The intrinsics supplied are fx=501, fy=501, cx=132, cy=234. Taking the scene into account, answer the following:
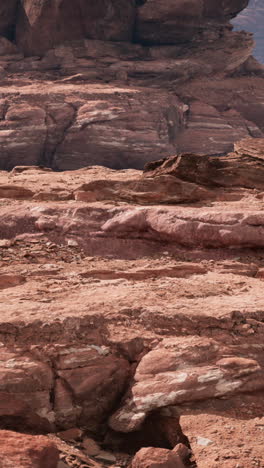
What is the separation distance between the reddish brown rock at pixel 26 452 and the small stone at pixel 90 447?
883 millimetres

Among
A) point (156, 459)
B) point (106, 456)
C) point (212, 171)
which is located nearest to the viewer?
point (156, 459)

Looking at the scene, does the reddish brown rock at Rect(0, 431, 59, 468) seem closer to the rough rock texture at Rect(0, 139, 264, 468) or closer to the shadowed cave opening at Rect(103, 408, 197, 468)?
the rough rock texture at Rect(0, 139, 264, 468)

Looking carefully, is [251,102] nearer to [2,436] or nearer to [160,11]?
[160,11]

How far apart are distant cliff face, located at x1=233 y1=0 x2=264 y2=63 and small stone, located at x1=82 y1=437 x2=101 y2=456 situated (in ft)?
491

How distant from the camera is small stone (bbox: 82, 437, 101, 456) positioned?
217 inches

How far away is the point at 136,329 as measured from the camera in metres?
6.47

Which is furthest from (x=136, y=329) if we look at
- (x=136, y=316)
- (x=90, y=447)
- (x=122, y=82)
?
(x=122, y=82)

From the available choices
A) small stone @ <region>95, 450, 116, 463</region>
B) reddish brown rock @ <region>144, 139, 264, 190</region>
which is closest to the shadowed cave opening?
small stone @ <region>95, 450, 116, 463</region>

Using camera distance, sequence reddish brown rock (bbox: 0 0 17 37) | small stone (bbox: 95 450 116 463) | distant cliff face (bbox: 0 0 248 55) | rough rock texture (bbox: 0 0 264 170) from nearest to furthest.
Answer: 1. small stone (bbox: 95 450 116 463)
2. rough rock texture (bbox: 0 0 264 170)
3. distant cliff face (bbox: 0 0 248 55)
4. reddish brown rock (bbox: 0 0 17 37)

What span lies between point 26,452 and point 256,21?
15705cm

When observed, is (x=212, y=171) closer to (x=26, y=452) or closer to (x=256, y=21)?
(x=26, y=452)

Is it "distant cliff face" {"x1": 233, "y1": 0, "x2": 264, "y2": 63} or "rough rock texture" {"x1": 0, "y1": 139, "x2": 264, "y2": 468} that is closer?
"rough rock texture" {"x1": 0, "y1": 139, "x2": 264, "y2": 468}

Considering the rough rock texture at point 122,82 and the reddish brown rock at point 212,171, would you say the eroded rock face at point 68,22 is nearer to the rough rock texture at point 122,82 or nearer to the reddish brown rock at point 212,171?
the rough rock texture at point 122,82

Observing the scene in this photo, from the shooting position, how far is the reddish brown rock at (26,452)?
4.29 metres
